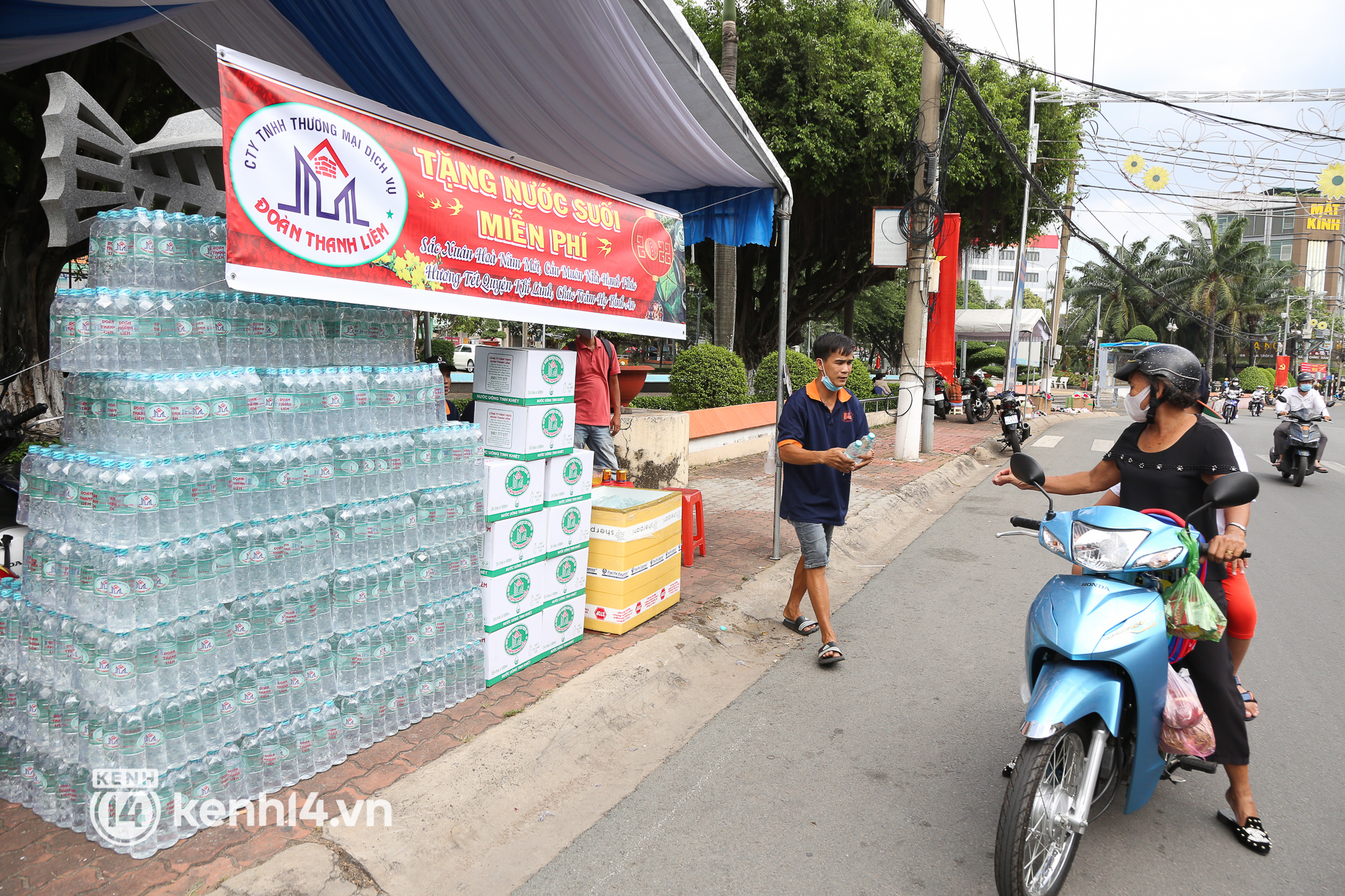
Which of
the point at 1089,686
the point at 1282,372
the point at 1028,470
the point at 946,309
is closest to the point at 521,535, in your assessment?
the point at 1028,470

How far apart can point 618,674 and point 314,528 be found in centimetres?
175

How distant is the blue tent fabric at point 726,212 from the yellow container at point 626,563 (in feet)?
8.44

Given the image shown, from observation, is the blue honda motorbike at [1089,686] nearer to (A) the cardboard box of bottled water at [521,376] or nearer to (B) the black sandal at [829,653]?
(B) the black sandal at [829,653]

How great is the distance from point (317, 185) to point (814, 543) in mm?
3134

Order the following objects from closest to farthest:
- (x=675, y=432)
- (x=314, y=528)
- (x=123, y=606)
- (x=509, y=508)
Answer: (x=123, y=606)
(x=314, y=528)
(x=509, y=508)
(x=675, y=432)

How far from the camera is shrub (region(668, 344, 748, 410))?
11586 millimetres

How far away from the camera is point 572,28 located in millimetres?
4359

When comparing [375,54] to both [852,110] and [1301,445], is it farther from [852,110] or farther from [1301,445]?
[1301,445]

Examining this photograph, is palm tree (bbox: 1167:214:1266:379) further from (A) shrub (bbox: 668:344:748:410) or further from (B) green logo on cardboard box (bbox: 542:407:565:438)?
(B) green logo on cardboard box (bbox: 542:407:565:438)

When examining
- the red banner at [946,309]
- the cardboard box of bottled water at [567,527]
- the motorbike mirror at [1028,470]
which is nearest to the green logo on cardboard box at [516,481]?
the cardboard box of bottled water at [567,527]

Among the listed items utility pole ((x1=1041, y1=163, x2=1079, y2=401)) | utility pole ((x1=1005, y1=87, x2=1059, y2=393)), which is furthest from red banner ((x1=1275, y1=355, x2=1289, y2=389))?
utility pole ((x1=1005, y1=87, x2=1059, y2=393))

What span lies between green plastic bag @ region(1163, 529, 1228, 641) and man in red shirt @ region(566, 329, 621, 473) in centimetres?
435

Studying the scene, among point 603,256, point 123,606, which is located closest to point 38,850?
point 123,606

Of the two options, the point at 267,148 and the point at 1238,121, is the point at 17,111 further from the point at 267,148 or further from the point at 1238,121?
the point at 1238,121
